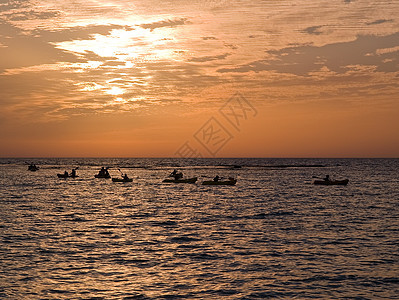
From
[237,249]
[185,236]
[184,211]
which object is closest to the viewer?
[237,249]

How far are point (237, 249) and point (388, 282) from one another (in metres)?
9.53

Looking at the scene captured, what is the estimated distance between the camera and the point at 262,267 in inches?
925

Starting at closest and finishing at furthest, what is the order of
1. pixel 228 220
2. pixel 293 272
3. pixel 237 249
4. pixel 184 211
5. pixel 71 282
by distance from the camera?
pixel 71 282, pixel 293 272, pixel 237 249, pixel 228 220, pixel 184 211

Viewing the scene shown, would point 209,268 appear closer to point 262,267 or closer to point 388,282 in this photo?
point 262,267

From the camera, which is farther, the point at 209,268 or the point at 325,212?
the point at 325,212

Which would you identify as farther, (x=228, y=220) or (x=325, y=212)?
(x=325, y=212)

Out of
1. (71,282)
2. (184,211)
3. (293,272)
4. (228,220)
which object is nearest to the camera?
(71,282)

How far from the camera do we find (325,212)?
47.9 m

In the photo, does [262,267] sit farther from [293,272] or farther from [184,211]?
[184,211]

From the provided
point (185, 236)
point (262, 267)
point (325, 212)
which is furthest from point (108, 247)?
point (325, 212)

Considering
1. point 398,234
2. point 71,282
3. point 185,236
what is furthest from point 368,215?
point 71,282

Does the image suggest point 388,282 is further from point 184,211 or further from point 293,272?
point 184,211

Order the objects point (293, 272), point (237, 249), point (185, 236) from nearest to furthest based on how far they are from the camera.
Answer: point (293, 272), point (237, 249), point (185, 236)

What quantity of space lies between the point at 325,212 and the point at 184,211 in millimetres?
15475
